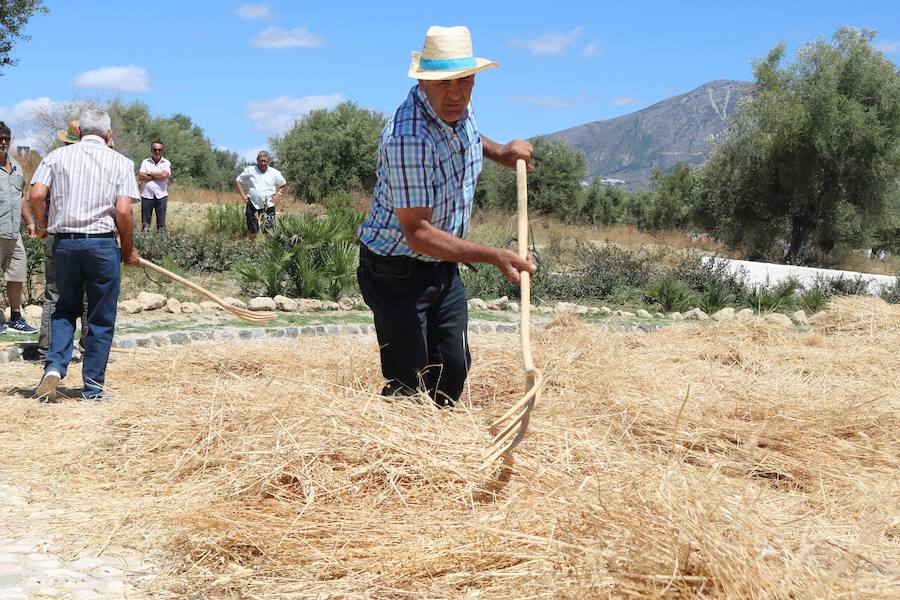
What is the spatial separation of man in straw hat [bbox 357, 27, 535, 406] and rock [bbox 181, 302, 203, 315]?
526 centimetres

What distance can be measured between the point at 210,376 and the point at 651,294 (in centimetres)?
664

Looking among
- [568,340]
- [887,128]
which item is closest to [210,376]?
[568,340]

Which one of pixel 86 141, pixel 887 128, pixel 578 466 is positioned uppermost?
pixel 887 128

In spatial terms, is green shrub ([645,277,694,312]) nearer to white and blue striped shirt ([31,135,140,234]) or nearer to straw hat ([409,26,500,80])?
white and blue striped shirt ([31,135,140,234])

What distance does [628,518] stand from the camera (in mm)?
2295

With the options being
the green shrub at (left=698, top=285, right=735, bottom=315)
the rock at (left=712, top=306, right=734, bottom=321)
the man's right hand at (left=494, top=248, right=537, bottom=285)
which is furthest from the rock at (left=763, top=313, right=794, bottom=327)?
the man's right hand at (left=494, top=248, right=537, bottom=285)

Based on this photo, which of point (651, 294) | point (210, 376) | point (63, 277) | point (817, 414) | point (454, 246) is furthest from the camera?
point (651, 294)

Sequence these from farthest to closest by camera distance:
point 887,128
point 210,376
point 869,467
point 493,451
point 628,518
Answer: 1. point 887,128
2. point 210,376
3. point 869,467
4. point 493,451
5. point 628,518

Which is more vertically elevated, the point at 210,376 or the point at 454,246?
the point at 454,246

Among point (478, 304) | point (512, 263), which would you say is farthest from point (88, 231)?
point (478, 304)

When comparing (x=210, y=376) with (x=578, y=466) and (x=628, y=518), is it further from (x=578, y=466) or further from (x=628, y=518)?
(x=628, y=518)

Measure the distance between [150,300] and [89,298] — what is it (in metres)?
3.44

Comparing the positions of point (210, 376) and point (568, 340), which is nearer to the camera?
point (210, 376)

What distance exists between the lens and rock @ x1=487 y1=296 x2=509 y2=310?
9727 millimetres
